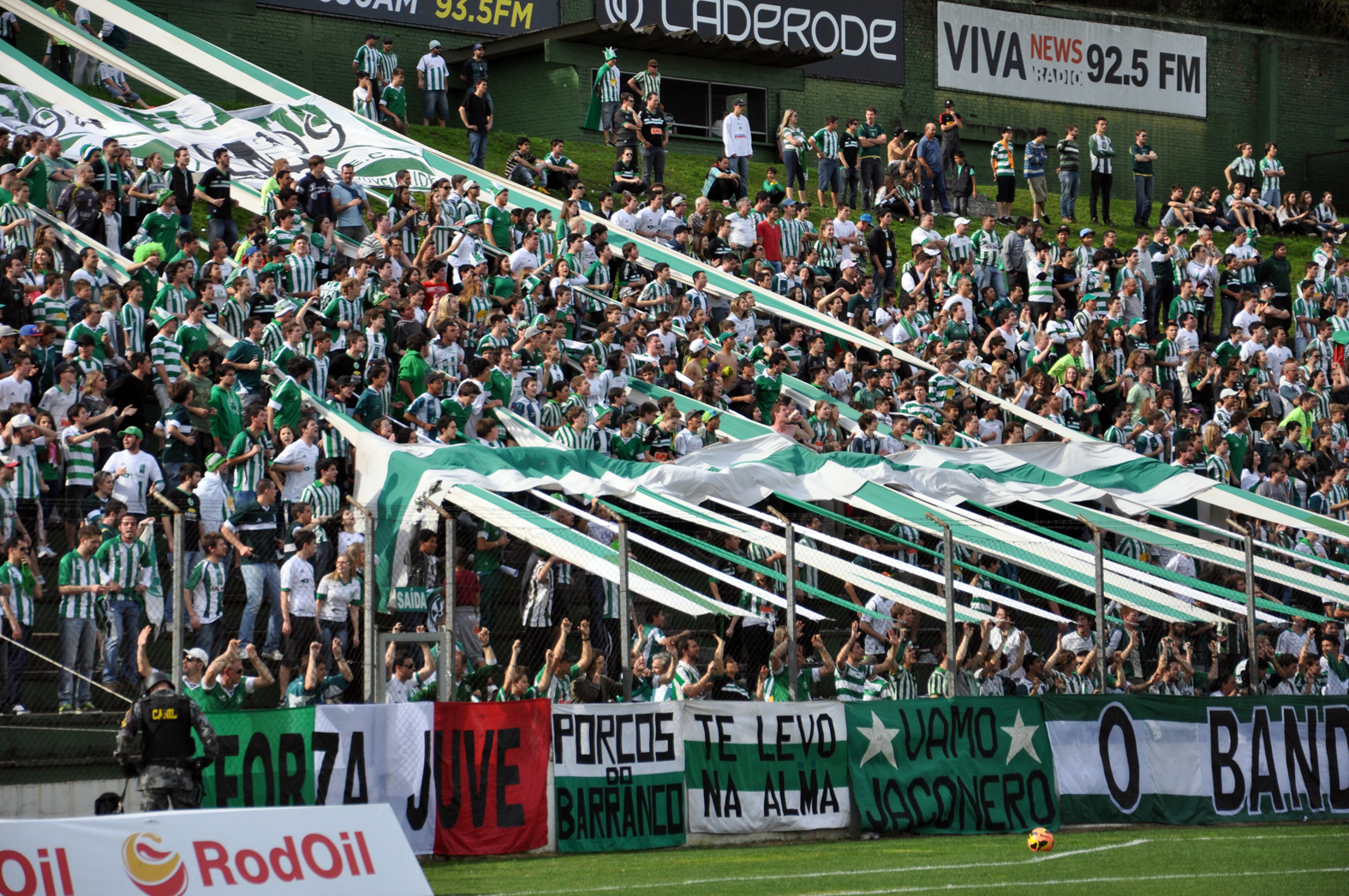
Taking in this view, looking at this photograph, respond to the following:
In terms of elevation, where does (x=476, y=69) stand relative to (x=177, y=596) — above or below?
above

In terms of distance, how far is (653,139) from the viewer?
2762cm

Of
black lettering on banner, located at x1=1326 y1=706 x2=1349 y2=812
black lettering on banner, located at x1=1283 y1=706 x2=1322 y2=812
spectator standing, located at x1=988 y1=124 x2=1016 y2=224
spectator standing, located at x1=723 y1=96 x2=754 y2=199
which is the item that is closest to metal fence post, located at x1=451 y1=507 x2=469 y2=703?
black lettering on banner, located at x1=1283 y1=706 x2=1322 y2=812

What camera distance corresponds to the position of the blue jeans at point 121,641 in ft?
37.0

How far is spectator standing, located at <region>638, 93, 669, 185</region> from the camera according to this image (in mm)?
27438

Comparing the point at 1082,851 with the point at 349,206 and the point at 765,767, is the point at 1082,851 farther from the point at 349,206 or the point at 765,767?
the point at 349,206

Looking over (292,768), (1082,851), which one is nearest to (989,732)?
(1082,851)

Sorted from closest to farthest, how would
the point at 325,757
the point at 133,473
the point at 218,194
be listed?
the point at 325,757 < the point at 133,473 < the point at 218,194

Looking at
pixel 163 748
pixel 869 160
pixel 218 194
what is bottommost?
pixel 163 748

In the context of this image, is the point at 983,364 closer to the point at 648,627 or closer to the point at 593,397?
the point at 593,397

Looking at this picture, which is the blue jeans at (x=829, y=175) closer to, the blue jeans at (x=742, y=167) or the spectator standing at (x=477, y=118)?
the blue jeans at (x=742, y=167)

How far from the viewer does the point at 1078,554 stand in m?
15.1

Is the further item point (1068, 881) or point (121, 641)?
point (121, 641)

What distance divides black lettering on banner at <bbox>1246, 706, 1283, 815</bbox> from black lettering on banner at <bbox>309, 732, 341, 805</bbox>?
7.96 m

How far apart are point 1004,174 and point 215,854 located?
82.2 feet
